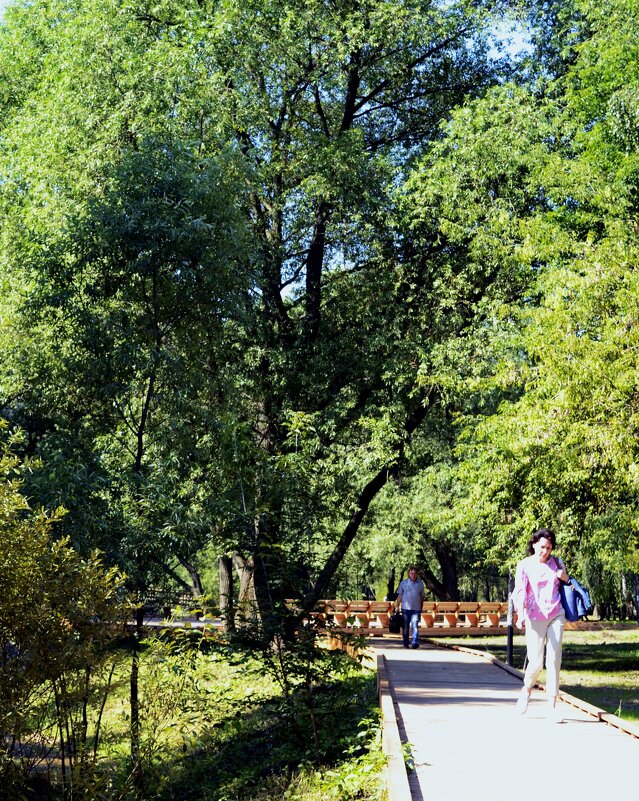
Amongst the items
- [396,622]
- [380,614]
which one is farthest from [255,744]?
[380,614]

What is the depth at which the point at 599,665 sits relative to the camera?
81.6 feet

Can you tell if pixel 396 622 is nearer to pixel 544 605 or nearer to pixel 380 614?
pixel 380 614

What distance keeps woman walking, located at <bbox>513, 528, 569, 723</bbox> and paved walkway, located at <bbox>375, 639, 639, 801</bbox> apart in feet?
2.10

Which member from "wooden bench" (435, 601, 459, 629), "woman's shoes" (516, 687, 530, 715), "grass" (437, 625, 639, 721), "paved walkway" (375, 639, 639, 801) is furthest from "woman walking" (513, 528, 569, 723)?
"wooden bench" (435, 601, 459, 629)

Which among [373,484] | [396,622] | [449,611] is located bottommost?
[449,611]

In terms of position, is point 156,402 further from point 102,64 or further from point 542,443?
point 102,64

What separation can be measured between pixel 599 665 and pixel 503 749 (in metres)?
16.6

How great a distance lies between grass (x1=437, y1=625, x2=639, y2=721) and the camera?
55.3 ft

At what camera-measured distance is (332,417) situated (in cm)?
2155

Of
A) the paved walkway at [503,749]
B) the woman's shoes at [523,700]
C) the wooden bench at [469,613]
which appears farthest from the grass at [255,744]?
the wooden bench at [469,613]

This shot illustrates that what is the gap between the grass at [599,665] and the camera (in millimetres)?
16844

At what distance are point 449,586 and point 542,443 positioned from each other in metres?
32.4

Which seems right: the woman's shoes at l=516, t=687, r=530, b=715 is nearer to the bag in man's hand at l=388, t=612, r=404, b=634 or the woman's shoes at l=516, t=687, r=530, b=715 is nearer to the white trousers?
the white trousers

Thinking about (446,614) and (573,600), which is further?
(446,614)
